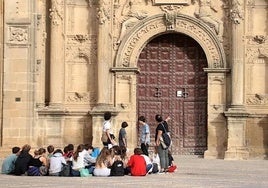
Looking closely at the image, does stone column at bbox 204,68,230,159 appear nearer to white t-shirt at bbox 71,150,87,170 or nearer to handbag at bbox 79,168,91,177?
handbag at bbox 79,168,91,177

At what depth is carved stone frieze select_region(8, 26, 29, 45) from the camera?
89.2ft

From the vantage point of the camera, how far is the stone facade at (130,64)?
94.0 feet

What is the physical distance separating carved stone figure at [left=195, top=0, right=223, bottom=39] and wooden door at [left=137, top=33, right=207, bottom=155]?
37.2 inches

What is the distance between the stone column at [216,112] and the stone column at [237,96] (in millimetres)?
522

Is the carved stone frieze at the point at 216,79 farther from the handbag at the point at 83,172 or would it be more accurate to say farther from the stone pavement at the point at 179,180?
the handbag at the point at 83,172

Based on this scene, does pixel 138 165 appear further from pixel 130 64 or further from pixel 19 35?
pixel 130 64

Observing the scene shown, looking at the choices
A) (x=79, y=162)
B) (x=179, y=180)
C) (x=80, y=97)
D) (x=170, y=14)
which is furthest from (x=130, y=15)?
(x=179, y=180)

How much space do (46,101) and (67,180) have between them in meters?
10.0

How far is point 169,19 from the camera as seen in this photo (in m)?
29.3

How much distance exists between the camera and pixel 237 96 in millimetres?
28422

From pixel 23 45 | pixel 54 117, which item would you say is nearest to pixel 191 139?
pixel 54 117

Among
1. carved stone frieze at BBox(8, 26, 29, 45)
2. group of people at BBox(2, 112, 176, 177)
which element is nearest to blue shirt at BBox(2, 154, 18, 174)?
group of people at BBox(2, 112, 176, 177)

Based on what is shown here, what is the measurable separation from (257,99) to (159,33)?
13.7 feet

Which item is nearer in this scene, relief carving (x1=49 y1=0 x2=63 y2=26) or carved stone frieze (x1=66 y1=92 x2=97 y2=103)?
relief carving (x1=49 y1=0 x2=63 y2=26)
